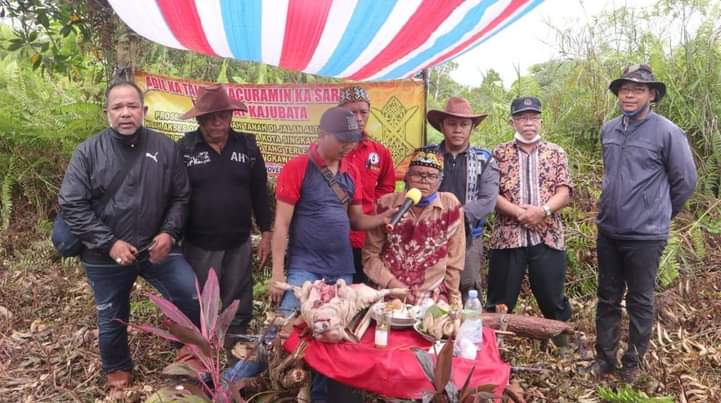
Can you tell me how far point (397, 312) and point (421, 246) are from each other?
1.66 ft

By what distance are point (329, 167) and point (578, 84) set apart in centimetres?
422

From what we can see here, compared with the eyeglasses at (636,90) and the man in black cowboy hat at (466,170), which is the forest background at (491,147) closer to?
the man in black cowboy hat at (466,170)

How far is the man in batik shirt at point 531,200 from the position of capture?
11.6 ft

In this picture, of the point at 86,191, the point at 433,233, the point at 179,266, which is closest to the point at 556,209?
the point at 433,233

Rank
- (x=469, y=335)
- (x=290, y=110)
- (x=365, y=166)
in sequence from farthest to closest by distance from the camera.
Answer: (x=290, y=110), (x=365, y=166), (x=469, y=335)

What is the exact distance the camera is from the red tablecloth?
7.55ft

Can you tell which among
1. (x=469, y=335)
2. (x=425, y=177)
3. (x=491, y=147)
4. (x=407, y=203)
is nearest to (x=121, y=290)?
(x=407, y=203)

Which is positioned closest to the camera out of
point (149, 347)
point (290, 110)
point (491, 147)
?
point (149, 347)

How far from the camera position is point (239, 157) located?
130 inches

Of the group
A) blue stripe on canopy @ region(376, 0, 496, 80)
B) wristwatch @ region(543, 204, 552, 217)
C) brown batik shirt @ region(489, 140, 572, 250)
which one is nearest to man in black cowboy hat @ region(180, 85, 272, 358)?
blue stripe on canopy @ region(376, 0, 496, 80)

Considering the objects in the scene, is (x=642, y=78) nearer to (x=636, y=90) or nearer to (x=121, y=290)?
(x=636, y=90)

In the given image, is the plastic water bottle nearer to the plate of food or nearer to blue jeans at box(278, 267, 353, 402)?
the plate of food

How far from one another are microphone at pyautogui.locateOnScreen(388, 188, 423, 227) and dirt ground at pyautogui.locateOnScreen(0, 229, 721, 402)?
103cm

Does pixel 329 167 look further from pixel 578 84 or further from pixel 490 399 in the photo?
pixel 578 84
